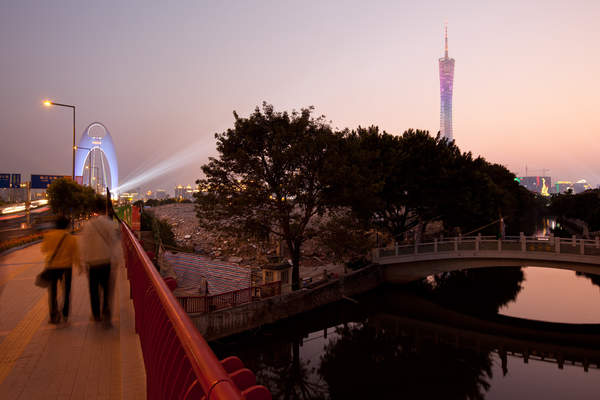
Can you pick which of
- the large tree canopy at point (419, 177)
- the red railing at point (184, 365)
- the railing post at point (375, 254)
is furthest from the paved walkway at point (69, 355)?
the railing post at point (375, 254)

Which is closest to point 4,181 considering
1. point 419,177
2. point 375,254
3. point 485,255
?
point 375,254

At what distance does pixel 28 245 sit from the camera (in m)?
19.0

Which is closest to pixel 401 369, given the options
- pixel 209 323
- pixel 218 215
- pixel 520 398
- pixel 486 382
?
pixel 486 382

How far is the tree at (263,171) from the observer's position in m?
20.8

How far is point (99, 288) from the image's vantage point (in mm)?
5898

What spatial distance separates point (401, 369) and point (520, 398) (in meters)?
4.51

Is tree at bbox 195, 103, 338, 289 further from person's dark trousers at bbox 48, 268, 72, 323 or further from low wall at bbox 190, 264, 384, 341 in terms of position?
person's dark trousers at bbox 48, 268, 72, 323

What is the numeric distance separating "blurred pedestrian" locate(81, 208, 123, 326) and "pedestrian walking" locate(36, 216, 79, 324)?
0.92 feet

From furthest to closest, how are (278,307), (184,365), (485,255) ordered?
(485,255), (278,307), (184,365)

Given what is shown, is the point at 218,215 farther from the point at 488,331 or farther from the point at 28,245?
the point at 488,331

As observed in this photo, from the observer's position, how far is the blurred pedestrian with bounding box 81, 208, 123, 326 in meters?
5.74

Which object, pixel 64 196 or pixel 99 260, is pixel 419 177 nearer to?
pixel 99 260

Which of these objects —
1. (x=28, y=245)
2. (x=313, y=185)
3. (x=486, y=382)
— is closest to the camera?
(x=486, y=382)

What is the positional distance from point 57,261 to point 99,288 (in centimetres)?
74
